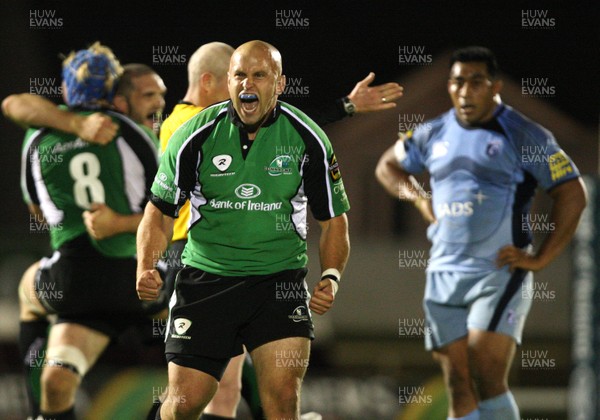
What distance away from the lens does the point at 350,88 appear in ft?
29.6

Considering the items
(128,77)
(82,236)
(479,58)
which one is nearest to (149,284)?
(82,236)

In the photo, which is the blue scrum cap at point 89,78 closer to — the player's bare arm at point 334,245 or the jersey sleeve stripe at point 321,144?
the jersey sleeve stripe at point 321,144

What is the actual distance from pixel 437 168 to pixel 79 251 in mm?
2038

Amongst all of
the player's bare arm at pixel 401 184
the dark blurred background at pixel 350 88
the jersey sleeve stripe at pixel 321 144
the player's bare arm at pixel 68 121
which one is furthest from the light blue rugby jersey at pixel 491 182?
the player's bare arm at pixel 68 121

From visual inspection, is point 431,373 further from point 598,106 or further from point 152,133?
point 598,106

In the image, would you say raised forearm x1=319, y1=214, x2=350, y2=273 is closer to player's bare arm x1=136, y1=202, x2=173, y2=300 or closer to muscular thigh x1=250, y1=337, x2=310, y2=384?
muscular thigh x1=250, y1=337, x2=310, y2=384

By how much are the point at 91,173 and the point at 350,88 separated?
3800 millimetres

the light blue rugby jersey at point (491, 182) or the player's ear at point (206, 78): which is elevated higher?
the player's ear at point (206, 78)

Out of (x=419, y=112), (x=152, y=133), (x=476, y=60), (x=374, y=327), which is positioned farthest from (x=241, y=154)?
(x=419, y=112)

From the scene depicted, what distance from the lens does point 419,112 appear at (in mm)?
11125

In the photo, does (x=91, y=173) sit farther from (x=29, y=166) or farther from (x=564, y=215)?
(x=564, y=215)

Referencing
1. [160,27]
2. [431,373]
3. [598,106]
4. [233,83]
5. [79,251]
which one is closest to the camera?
[233,83]

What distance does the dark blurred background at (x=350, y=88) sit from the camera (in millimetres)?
6973

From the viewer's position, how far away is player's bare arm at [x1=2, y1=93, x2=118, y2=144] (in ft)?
18.4
